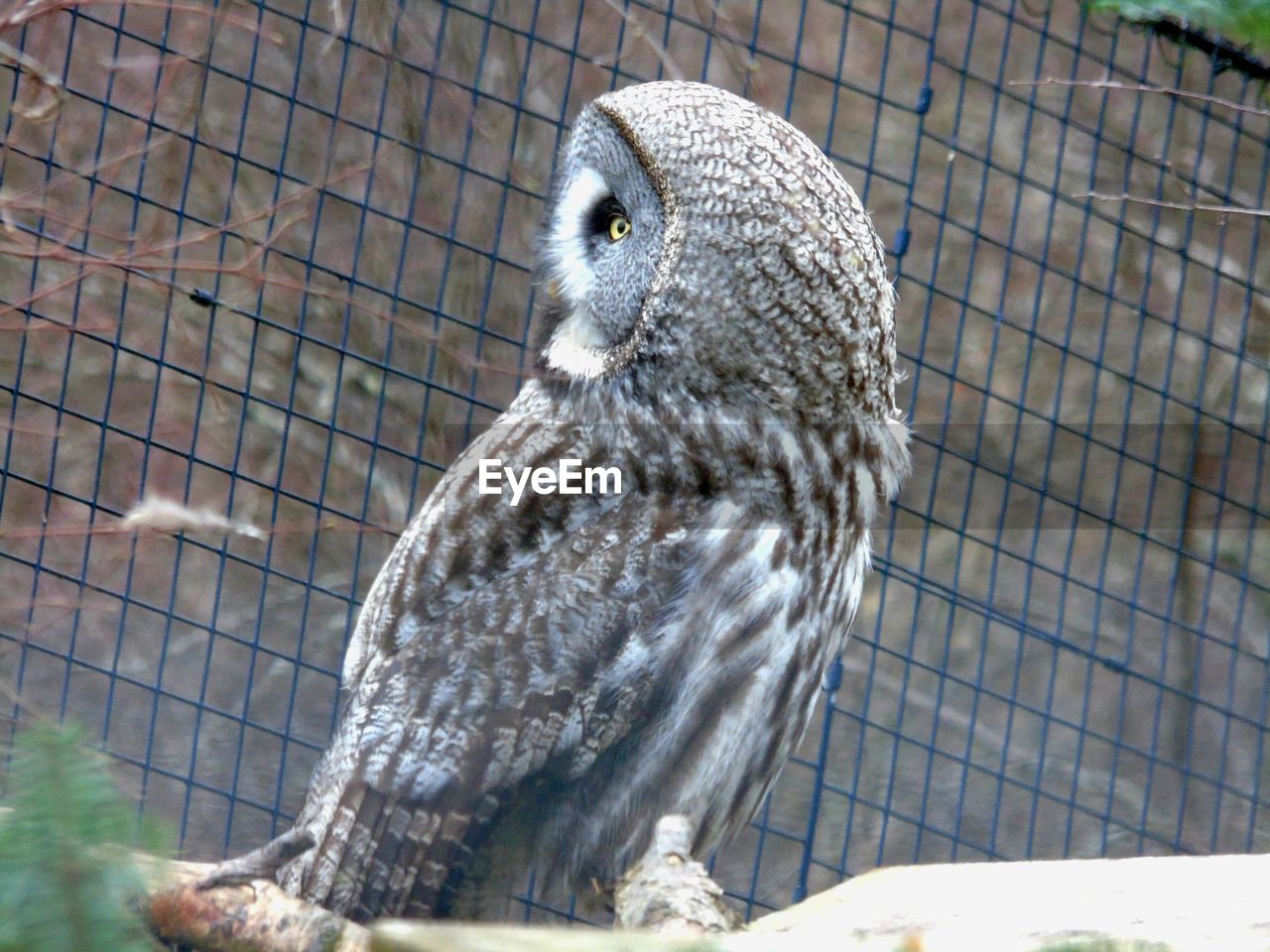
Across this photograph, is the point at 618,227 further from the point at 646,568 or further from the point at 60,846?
the point at 60,846

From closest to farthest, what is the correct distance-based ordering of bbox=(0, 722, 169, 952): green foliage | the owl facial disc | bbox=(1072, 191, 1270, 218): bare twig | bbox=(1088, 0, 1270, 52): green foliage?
bbox=(0, 722, 169, 952): green foliage
bbox=(1088, 0, 1270, 52): green foliage
bbox=(1072, 191, 1270, 218): bare twig
the owl facial disc

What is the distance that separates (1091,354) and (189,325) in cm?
285

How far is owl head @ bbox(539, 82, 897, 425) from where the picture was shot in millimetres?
1853

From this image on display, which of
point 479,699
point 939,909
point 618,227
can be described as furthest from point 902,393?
point 939,909

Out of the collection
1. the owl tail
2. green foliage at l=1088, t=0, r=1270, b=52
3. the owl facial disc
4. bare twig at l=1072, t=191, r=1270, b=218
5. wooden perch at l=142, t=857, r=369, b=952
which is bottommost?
the owl tail

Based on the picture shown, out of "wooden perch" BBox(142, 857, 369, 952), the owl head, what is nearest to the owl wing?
the owl head

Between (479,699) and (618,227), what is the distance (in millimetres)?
689

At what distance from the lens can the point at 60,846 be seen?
470mm

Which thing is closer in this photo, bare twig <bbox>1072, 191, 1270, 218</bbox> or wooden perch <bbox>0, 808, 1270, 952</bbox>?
wooden perch <bbox>0, 808, 1270, 952</bbox>

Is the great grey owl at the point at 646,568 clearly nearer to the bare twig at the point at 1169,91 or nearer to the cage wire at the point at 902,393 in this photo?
the bare twig at the point at 1169,91

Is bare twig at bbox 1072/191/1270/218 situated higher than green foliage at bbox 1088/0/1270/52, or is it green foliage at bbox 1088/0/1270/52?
green foliage at bbox 1088/0/1270/52

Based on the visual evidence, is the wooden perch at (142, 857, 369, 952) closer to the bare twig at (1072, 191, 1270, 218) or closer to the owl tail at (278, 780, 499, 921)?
the owl tail at (278, 780, 499, 921)

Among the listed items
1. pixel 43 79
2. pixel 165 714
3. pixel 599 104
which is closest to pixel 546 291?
pixel 599 104

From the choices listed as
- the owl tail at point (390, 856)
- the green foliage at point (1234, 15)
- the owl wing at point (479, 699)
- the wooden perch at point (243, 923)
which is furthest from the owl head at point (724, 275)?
the wooden perch at point (243, 923)
